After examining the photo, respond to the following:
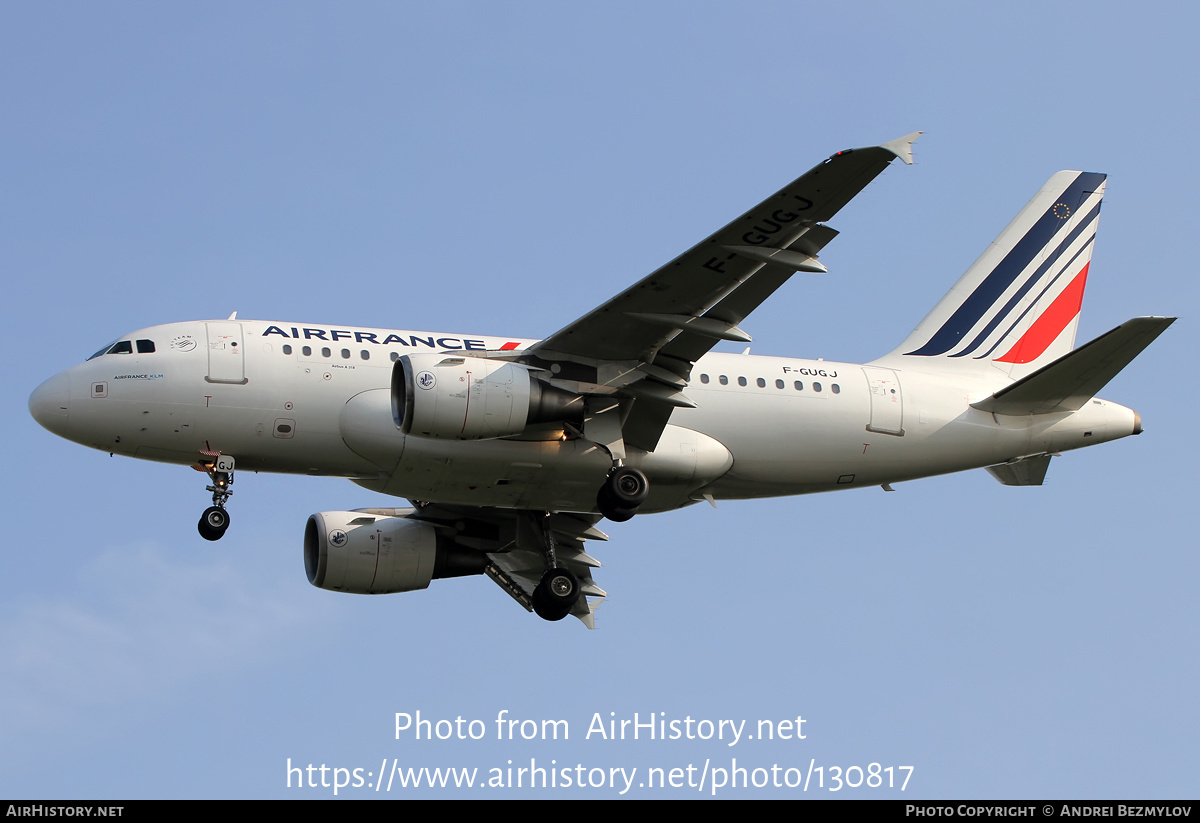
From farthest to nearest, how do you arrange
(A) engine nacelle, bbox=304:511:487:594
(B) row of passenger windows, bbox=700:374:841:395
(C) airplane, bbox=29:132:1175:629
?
1. (A) engine nacelle, bbox=304:511:487:594
2. (B) row of passenger windows, bbox=700:374:841:395
3. (C) airplane, bbox=29:132:1175:629

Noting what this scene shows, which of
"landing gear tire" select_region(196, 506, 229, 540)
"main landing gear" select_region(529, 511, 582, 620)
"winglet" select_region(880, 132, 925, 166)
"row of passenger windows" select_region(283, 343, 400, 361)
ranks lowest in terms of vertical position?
"main landing gear" select_region(529, 511, 582, 620)

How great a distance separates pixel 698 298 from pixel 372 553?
432 inches

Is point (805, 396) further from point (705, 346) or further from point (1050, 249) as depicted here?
point (1050, 249)

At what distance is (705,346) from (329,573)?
1086 centimetres

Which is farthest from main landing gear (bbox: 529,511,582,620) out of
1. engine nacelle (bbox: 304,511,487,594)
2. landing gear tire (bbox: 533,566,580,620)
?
engine nacelle (bbox: 304,511,487,594)

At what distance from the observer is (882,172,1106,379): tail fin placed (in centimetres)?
3759

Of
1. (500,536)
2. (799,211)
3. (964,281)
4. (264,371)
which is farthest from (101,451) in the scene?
(964,281)

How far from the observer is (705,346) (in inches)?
1247

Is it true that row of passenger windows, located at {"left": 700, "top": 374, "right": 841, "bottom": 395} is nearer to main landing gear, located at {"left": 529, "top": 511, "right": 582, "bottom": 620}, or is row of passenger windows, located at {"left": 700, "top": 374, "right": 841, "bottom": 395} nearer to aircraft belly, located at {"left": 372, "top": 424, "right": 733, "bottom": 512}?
aircraft belly, located at {"left": 372, "top": 424, "right": 733, "bottom": 512}

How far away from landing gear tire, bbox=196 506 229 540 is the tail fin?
15554 millimetres

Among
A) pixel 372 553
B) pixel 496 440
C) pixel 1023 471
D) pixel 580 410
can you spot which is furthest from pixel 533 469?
pixel 1023 471

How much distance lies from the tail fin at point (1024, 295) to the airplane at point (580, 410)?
346 millimetres

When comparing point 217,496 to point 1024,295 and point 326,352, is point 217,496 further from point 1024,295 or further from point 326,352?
point 1024,295

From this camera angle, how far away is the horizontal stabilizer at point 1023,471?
35.9m
